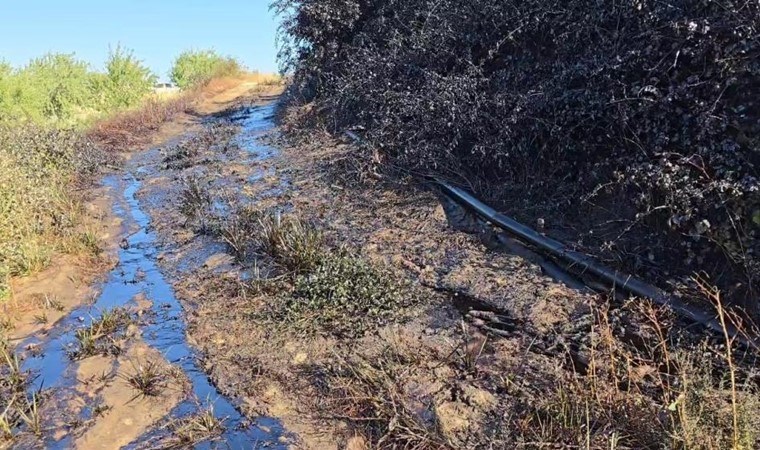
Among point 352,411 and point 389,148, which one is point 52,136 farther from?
point 352,411

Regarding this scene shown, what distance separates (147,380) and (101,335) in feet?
3.69

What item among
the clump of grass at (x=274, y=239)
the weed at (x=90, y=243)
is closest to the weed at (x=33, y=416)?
the clump of grass at (x=274, y=239)

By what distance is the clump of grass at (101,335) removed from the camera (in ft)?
16.0

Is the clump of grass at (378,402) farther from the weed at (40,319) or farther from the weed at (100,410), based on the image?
the weed at (40,319)

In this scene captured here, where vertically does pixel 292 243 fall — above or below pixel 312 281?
above

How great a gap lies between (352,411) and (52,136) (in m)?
A: 10.9

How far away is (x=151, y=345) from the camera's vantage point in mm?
5023

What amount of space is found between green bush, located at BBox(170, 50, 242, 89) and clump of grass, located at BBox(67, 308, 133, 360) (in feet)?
75.0

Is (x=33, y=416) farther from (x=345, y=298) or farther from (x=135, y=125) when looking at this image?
(x=135, y=125)

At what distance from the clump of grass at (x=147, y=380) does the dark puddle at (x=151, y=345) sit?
20 centimetres

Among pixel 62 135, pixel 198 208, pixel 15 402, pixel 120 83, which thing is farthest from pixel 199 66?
pixel 15 402

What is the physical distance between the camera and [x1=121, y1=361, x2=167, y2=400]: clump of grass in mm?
4304

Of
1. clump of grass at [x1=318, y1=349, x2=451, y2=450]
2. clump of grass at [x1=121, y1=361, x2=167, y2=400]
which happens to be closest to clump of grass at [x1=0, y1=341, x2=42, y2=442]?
clump of grass at [x1=121, y1=361, x2=167, y2=400]

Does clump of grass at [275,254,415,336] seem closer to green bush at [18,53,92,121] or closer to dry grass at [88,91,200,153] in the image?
dry grass at [88,91,200,153]
